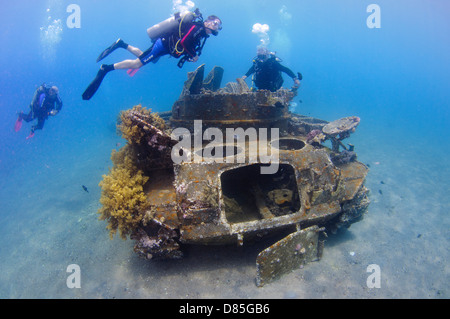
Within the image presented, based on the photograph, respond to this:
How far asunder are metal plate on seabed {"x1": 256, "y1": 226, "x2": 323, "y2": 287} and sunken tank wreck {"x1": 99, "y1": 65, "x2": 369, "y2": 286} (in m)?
0.02

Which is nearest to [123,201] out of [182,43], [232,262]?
[232,262]

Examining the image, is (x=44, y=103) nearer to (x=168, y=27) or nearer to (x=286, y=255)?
(x=168, y=27)

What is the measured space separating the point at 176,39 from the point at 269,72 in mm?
3982

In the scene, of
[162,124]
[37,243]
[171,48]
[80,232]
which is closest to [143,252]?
[162,124]

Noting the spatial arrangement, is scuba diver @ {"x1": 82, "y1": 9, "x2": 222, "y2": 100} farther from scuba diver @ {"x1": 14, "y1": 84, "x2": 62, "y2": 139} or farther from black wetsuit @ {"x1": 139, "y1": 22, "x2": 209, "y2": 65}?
scuba diver @ {"x1": 14, "y1": 84, "x2": 62, "y2": 139}

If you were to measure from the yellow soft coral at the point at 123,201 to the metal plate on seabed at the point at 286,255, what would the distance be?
238 centimetres

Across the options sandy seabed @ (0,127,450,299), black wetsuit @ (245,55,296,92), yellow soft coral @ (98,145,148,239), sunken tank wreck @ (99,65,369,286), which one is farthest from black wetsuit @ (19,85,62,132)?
black wetsuit @ (245,55,296,92)

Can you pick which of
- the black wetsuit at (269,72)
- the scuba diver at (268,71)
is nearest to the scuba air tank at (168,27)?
the scuba diver at (268,71)

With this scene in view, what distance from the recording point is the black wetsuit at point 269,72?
29.9ft

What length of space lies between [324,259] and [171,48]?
7187 millimetres

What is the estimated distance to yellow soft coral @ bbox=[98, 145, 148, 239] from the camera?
424 cm

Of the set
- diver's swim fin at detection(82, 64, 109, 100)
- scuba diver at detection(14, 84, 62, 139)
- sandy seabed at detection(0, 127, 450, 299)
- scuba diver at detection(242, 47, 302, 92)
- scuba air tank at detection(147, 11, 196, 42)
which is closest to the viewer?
sandy seabed at detection(0, 127, 450, 299)

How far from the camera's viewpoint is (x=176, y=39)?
7055 millimetres
